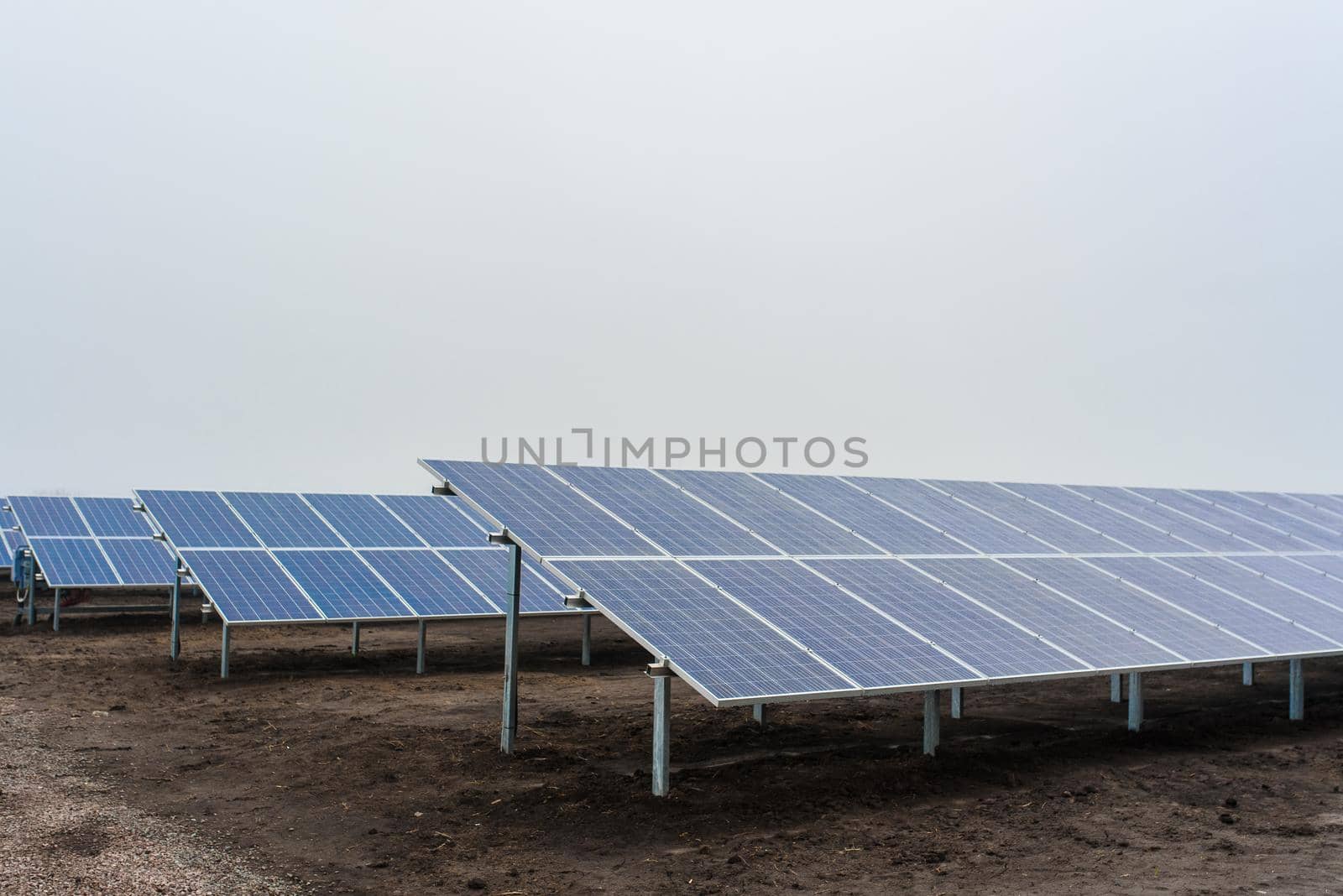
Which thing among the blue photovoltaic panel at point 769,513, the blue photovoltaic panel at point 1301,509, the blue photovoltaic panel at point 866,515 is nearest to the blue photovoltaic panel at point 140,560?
the blue photovoltaic panel at point 769,513

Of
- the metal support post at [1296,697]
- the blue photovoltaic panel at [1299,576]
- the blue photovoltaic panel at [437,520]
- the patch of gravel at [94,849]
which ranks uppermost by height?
the blue photovoltaic panel at [437,520]

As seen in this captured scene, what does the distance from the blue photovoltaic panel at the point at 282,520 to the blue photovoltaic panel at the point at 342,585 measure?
694 millimetres

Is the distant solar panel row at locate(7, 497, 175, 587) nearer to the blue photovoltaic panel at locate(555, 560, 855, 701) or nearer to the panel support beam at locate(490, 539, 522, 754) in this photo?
the panel support beam at locate(490, 539, 522, 754)

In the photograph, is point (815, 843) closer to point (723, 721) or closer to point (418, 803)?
point (418, 803)

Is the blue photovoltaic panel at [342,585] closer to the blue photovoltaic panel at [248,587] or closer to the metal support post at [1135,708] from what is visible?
the blue photovoltaic panel at [248,587]

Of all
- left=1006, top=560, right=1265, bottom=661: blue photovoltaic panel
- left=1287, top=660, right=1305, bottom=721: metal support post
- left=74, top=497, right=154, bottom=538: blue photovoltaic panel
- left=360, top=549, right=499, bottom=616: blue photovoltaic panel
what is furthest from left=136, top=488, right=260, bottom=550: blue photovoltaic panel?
left=1287, top=660, right=1305, bottom=721: metal support post

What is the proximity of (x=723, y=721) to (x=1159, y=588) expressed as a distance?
6.72 m

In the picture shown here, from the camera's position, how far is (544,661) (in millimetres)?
22984

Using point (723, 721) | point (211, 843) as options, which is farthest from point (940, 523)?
point (211, 843)

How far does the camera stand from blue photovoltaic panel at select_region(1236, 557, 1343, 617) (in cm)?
1845

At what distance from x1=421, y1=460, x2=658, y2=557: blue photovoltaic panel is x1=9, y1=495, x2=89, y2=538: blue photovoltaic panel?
18.7 metres

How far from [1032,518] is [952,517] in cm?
184

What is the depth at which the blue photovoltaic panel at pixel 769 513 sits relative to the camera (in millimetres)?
15445

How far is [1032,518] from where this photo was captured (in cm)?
1930
